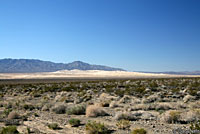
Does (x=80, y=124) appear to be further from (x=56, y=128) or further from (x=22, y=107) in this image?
(x=22, y=107)

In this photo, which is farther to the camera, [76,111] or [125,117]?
[76,111]

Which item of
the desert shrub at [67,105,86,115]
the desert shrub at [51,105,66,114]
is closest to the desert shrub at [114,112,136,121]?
the desert shrub at [67,105,86,115]

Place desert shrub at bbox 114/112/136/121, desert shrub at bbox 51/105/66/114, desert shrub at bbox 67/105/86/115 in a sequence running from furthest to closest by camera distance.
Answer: desert shrub at bbox 51/105/66/114 < desert shrub at bbox 67/105/86/115 < desert shrub at bbox 114/112/136/121

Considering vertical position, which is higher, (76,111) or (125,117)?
(125,117)

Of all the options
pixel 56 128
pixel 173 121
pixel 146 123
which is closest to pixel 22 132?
pixel 56 128

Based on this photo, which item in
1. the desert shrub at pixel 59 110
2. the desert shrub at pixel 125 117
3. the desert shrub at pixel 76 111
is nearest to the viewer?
the desert shrub at pixel 125 117

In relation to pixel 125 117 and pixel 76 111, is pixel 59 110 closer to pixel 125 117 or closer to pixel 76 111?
pixel 76 111

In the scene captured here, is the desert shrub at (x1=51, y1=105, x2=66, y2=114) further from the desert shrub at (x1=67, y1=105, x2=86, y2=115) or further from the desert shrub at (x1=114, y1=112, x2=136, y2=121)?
the desert shrub at (x1=114, y1=112, x2=136, y2=121)

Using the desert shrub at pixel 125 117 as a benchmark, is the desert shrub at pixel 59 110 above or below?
below

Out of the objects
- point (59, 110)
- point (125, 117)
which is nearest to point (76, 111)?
point (59, 110)

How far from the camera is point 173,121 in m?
11.1

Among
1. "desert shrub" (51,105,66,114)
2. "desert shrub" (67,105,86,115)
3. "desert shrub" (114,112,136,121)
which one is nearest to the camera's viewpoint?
"desert shrub" (114,112,136,121)

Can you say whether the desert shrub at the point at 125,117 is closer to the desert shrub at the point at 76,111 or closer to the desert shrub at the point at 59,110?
the desert shrub at the point at 76,111

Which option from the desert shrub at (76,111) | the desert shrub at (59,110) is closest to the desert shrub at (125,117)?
the desert shrub at (76,111)
